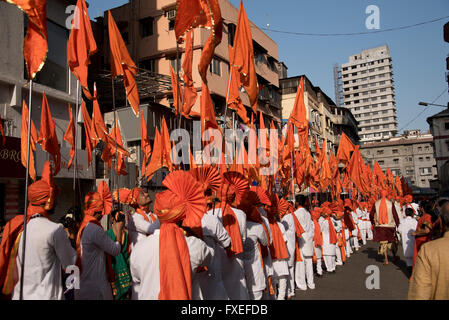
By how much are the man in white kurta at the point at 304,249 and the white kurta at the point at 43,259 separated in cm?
519

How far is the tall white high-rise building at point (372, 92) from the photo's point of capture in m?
88.8

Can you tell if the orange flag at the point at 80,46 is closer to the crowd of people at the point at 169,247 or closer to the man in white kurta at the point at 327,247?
the crowd of people at the point at 169,247

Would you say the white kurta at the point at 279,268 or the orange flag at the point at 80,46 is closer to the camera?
the orange flag at the point at 80,46

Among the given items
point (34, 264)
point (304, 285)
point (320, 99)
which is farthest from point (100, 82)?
point (320, 99)

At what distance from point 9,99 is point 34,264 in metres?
9.22

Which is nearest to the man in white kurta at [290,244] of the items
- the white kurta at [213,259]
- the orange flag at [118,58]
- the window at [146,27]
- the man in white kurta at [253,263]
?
the man in white kurta at [253,263]

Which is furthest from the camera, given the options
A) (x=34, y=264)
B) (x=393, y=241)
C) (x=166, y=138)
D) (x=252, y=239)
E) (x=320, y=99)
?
(x=320, y=99)

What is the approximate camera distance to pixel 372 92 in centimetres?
9181

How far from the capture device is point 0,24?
34.0 ft

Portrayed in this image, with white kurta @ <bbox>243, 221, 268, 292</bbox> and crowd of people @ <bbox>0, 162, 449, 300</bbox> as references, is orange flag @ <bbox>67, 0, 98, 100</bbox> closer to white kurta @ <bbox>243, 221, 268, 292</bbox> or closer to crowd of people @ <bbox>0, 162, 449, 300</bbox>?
crowd of people @ <bbox>0, 162, 449, 300</bbox>

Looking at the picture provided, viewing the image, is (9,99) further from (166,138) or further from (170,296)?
(170,296)

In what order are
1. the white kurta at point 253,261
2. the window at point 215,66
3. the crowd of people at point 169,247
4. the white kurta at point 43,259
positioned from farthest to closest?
the window at point 215,66, the white kurta at point 253,261, the white kurta at point 43,259, the crowd of people at point 169,247

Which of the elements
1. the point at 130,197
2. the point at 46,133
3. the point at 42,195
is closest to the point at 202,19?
the point at 42,195

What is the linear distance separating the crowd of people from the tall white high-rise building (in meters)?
88.4
